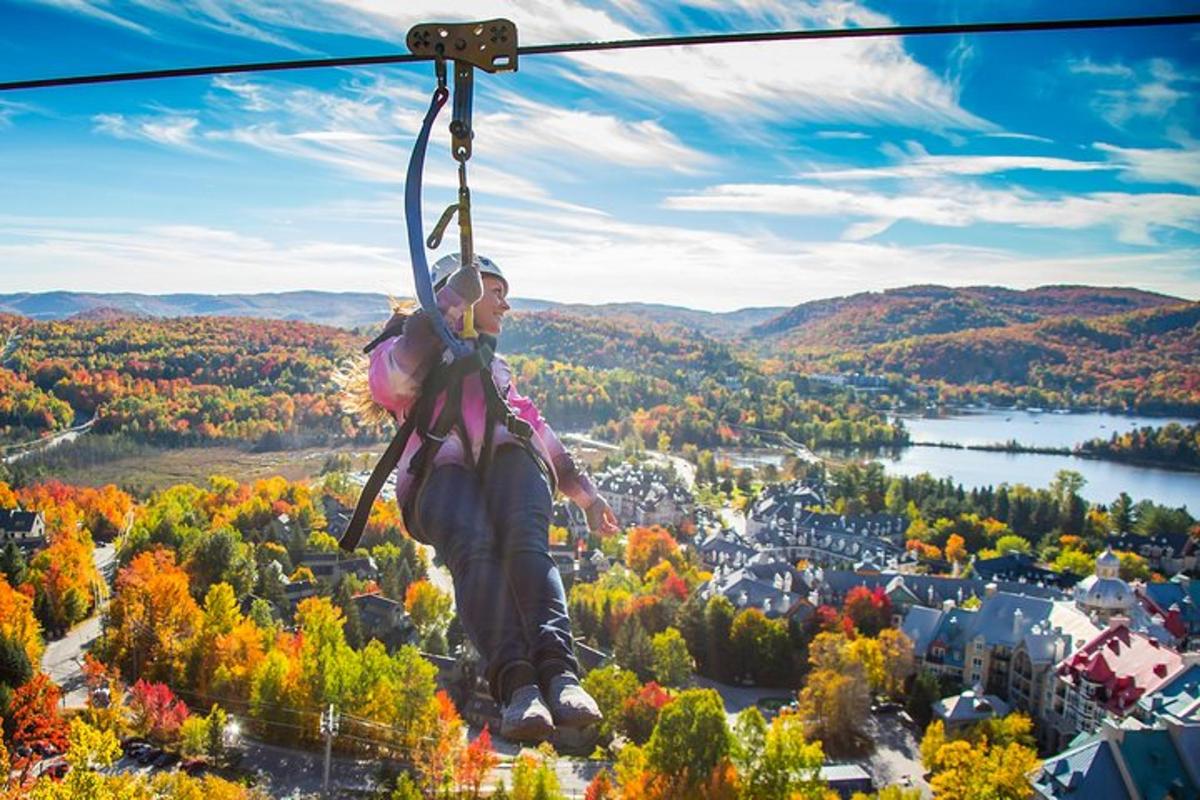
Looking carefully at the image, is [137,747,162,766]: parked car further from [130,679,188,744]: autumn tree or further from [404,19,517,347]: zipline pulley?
[404,19,517,347]: zipline pulley

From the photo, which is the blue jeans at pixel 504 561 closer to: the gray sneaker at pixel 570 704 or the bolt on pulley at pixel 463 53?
the gray sneaker at pixel 570 704

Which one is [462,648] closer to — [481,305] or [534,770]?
[534,770]

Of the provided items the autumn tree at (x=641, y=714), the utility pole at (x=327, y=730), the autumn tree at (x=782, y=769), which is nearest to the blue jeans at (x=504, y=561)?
the autumn tree at (x=782, y=769)

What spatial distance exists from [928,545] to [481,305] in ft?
67.8

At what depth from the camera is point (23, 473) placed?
2058 centimetres

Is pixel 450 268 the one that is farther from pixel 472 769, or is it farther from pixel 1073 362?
Result: pixel 1073 362

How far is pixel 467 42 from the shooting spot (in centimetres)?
160

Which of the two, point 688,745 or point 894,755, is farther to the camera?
point 894,755

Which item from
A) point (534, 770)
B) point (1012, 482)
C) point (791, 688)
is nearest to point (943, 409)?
point (1012, 482)

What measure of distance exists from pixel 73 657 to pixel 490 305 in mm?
12799

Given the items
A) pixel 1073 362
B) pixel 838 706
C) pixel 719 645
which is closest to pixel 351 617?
pixel 719 645

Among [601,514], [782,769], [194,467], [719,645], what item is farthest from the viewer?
[194,467]

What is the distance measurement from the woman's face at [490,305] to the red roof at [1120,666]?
1098cm

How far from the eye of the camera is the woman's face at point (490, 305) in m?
1.81
